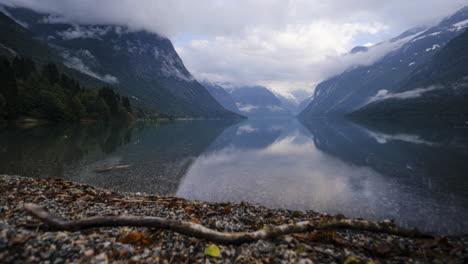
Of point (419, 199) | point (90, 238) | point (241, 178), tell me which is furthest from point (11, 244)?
point (419, 199)

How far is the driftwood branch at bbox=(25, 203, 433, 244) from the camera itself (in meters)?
8.89

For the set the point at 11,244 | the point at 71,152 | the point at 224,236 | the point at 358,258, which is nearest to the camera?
the point at 11,244

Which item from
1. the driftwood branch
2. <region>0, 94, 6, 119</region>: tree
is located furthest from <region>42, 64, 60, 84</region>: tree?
the driftwood branch

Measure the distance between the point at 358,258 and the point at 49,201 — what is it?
54.7 ft

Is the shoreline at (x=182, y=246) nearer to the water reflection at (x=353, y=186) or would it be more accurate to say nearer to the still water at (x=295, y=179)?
the still water at (x=295, y=179)

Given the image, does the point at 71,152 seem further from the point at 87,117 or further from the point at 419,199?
the point at 87,117

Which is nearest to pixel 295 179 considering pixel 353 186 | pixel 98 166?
pixel 353 186

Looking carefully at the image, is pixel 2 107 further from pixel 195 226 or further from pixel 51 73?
pixel 195 226

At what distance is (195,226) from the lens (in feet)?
30.3

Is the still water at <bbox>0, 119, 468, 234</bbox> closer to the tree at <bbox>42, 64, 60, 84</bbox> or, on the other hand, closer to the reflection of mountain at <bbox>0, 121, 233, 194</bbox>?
the reflection of mountain at <bbox>0, 121, 233, 194</bbox>

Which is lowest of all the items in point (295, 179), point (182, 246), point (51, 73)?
point (295, 179)

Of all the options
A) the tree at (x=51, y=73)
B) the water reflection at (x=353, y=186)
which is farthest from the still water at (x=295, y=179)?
the tree at (x=51, y=73)

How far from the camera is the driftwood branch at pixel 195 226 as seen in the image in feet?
29.2

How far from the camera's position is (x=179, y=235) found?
9.31 meters
